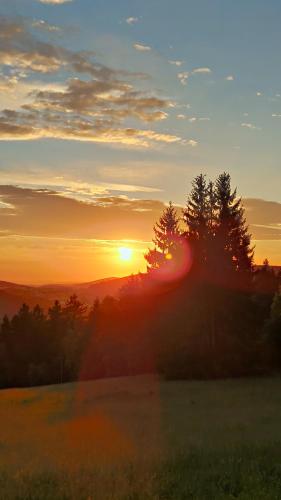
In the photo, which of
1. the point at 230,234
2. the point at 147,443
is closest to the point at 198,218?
the point at 230,234

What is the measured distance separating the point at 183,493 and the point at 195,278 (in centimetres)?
3794

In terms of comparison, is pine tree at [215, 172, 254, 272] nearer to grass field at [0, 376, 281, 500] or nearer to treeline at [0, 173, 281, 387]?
treeline at [0, 173, 281, 387]

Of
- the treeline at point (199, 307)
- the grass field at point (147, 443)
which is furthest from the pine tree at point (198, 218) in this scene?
the grass field at point (147, 443)

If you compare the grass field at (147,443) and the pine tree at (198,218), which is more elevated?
the pine tree at (198,218)

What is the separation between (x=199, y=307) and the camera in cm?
4569

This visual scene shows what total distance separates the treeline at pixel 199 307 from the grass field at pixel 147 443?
5.47 metres

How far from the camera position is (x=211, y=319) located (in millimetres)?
45219

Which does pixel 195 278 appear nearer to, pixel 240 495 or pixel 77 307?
pixel 240 495

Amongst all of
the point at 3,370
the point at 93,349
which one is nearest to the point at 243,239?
the point at 93,349

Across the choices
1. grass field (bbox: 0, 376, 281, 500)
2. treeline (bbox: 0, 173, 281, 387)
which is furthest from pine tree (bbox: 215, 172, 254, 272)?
grass field (bbox: 0, 376, 281, 500)

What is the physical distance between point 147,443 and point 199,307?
30.3 m

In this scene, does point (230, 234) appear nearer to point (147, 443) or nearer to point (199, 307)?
point (199, 307)

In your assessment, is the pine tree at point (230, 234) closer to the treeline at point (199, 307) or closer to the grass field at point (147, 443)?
the treeline at point (199, 307)

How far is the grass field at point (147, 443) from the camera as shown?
8812 millimetres
